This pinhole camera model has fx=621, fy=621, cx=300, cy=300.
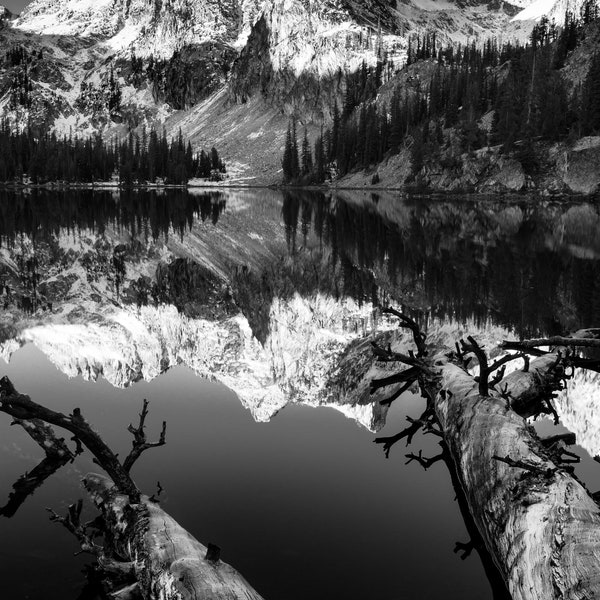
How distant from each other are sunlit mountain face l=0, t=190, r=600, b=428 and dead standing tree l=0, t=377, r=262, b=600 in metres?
4.01

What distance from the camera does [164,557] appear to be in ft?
19.5

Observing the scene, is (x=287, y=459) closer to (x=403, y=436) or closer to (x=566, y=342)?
(x=403, y=436)

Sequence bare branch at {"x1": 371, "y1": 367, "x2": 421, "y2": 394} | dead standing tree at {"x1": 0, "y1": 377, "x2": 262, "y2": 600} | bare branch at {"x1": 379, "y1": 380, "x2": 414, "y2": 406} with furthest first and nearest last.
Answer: bare branch at {"x1": 379, "y1": 380, "x2": 414, "y2": 406}, bare branch at {"x1": 371, "y1": 367, "x2": 421, "y2": 394}, dead standing tree at {"x1": 0, "y1": 377, "x2": 262, "y2": 600}

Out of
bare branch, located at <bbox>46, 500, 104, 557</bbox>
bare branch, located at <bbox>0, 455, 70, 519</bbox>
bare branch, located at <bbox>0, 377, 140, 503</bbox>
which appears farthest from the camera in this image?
bare branch, located at <bbox>0, 455, 70, 519</bbox>

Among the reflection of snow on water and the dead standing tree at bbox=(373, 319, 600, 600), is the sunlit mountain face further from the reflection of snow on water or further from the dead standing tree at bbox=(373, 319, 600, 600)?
the reflection of snow on water

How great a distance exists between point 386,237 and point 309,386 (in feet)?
80.7

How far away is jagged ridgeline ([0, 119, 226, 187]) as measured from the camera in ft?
576

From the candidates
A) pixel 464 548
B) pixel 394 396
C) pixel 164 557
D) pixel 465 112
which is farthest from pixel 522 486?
pixel 465 112

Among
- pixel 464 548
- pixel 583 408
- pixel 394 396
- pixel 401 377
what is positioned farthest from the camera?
pixel 401 377

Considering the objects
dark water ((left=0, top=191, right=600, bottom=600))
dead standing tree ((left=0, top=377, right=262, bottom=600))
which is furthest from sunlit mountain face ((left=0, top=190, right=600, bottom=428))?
dead standing tree ((left=0, top=377, right=262, bottom=600))

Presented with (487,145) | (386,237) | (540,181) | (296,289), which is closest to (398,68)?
(487,145)

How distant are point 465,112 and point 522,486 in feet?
407

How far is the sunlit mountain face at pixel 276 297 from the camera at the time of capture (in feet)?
48.7

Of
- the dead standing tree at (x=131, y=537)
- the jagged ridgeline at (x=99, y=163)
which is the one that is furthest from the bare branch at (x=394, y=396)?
the jagged ridgeline at (x=99, y=163)
